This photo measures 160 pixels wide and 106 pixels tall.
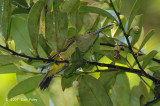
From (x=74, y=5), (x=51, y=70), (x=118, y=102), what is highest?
(x=74, y=5)

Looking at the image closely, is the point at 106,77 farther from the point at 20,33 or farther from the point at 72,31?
the point at 20,33

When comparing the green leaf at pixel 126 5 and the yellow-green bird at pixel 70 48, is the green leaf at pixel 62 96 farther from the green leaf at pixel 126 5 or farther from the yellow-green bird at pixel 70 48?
the green leaf at pixel 126 5

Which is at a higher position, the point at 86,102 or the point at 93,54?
the point at 93,54

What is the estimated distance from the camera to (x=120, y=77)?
707 millimetres

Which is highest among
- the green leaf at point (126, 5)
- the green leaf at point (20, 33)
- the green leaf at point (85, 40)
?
the green leaf at point (126, 5)

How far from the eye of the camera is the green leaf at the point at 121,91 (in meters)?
0.69

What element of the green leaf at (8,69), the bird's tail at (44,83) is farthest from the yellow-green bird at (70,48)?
the green leaf at (8,69)

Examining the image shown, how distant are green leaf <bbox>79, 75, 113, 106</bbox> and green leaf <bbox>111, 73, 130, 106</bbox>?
0.28 feet

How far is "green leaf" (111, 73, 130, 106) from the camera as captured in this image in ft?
2.27

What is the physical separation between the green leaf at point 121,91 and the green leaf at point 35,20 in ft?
0.92

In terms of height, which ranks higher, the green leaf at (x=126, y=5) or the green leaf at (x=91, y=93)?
the green leaf at (x=126, y=5)

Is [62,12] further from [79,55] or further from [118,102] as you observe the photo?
[118,102]

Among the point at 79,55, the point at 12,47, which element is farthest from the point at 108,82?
the point at 12,47

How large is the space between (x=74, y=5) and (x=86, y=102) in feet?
0.85
